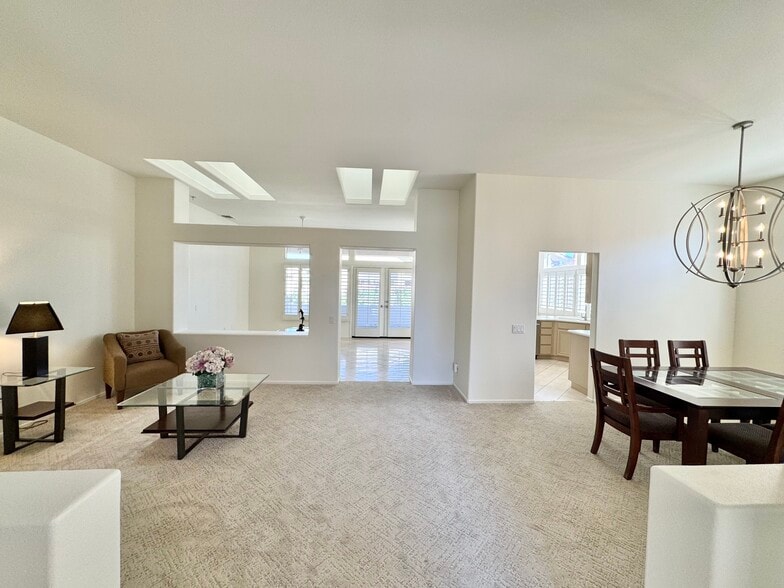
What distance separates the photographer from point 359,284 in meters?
9.43

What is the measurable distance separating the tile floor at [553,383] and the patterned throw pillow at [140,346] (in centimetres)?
531

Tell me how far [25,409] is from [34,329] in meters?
0.74

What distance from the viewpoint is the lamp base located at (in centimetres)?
299

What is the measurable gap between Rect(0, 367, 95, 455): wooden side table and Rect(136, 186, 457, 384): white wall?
1.82 meters

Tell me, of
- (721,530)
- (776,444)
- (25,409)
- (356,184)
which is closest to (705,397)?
(776,444)

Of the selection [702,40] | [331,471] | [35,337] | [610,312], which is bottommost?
[331,471]

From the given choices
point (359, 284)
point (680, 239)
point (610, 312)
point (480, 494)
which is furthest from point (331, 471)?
point (359, 284)

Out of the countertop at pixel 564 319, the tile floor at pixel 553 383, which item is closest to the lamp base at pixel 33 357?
the tile floor at pixel 553 383

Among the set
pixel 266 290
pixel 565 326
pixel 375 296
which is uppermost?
pixel 266 290

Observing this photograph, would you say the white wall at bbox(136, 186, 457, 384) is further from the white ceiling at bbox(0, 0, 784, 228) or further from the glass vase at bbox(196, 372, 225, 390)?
the glass vase at bbox(196, 372, 225, 390)

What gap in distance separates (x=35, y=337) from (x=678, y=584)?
184 inches

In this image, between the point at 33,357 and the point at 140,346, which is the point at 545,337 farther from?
the point at 33,357

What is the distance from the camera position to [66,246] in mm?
A: 3717

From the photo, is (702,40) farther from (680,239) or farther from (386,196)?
(386,196)
